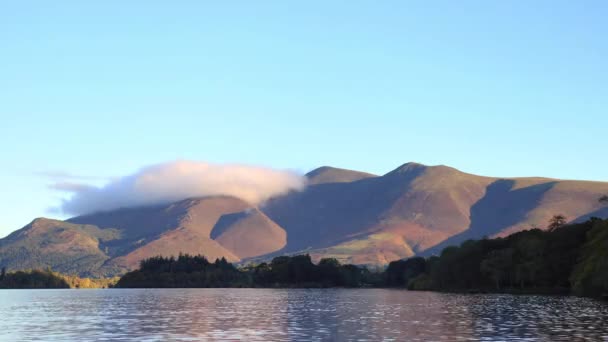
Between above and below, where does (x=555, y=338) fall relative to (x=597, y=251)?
below

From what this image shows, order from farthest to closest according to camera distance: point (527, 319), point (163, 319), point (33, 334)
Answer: point (163, 319) < point (527, 319) < point (33, 334)

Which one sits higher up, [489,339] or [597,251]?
[597,251]

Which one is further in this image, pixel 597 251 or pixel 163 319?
pixel 597 251

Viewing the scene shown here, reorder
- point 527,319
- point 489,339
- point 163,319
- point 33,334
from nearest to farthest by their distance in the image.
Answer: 1. point 489,339
2. point 33,334
3. point 527,319
4. point 163,319

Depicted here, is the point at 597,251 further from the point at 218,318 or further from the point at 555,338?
the point at 555,338

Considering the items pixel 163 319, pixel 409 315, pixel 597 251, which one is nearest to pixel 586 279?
pixel 597 251

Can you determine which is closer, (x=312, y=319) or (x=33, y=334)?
(x=33, y=334)

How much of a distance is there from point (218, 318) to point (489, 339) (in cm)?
5066

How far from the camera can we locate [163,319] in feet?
400

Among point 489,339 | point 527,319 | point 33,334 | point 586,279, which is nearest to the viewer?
Answer: point 489,339

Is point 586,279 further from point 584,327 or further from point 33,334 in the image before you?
point 33,334

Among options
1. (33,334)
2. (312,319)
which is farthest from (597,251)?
(33,334)

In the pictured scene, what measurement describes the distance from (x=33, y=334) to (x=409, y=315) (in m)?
55.1

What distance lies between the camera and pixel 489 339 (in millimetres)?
82312
